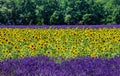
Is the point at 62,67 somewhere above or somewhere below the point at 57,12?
above

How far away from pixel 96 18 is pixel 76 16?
8.28 ft

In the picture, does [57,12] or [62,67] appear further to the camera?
[57,12]

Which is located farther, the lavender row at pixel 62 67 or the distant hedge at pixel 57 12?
the distant hedge at pixel 57 12

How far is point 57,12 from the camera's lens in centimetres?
5775

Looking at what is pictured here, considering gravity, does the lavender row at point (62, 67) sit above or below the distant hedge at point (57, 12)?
above

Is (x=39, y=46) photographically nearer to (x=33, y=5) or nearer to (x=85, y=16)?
(x=85, y=16)

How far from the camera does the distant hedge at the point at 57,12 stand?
5669 centimetres

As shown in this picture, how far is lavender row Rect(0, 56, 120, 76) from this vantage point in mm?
6734

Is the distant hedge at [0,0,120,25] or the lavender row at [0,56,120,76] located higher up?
the lavender row at [0,56,120,76]

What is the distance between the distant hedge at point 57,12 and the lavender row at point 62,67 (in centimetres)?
4739

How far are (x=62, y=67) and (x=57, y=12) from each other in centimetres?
5041

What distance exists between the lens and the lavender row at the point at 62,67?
22.1 feet

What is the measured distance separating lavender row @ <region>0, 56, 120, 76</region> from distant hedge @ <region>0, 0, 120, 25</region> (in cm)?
4739

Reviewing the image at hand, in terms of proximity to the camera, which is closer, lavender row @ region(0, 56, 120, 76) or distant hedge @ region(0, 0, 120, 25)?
Result: lavender row @ region(0, 56, 120, 76)
